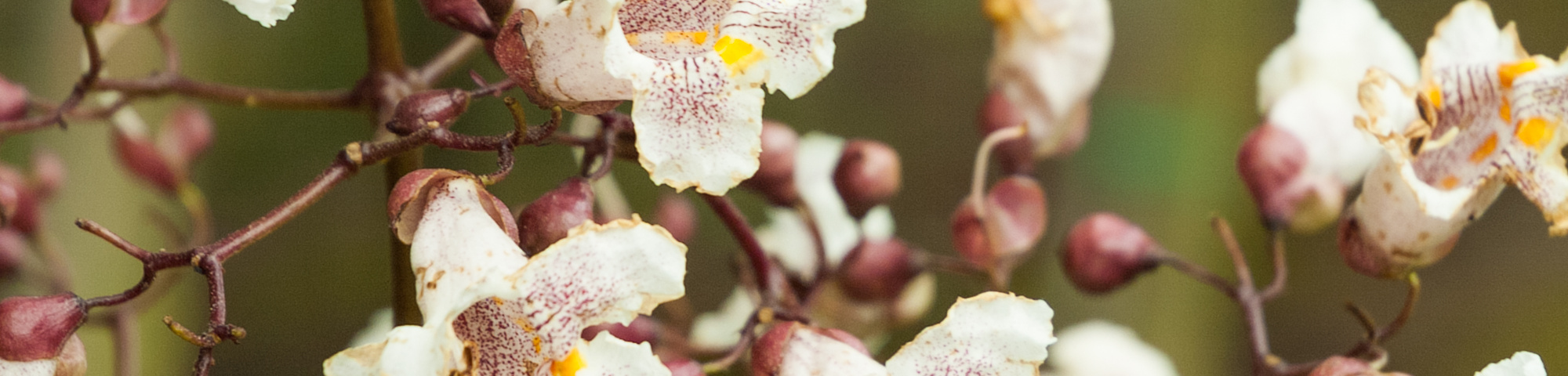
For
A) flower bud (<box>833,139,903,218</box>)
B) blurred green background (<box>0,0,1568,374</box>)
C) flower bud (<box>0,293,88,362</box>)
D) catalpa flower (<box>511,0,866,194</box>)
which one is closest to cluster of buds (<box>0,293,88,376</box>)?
flower bud (<box>0,293,88,362</box>)

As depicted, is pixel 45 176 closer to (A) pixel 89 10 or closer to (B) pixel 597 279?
(A) pixel 89 10

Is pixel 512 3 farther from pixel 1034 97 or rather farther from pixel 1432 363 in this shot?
pixel 1432 363

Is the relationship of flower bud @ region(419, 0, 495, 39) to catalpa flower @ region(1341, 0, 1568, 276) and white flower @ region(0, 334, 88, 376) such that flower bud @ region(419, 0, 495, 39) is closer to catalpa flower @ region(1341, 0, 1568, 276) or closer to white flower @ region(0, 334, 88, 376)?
white flower @ region(0, 334, 88, 376)

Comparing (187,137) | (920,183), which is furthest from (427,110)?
(920,183)

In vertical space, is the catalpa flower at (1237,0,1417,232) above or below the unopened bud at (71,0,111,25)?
below

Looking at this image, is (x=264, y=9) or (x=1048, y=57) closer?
(x=264, y=9)

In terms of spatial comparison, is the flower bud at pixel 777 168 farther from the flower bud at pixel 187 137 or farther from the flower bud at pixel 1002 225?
the flower bud at pixel 187 137

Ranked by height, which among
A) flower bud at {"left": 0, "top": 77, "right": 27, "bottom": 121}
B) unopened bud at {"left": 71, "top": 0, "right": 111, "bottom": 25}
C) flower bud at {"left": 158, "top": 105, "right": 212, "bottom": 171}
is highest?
flower bud at {"left": 158, "top": 105, "right": 212, "bottom": 171}

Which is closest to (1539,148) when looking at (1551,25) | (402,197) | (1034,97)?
(1034,97)
